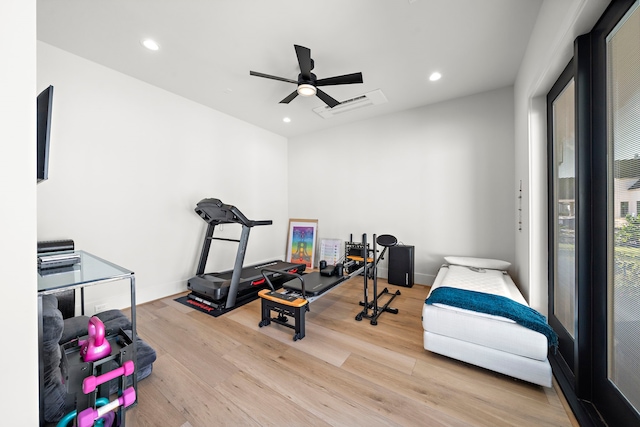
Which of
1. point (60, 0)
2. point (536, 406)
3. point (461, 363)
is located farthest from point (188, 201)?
point (536, 406)

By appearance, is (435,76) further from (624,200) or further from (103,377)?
(103,377)

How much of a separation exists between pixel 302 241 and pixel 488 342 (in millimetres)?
3606

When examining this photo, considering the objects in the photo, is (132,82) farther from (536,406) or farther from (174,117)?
(536,406)

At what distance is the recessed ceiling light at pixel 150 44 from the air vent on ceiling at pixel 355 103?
215 cm

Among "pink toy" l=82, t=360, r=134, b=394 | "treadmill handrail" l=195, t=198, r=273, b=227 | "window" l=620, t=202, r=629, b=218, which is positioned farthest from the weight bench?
"window" l=620, t=202, r=629, b=218

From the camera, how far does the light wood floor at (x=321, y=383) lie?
4.47 ft

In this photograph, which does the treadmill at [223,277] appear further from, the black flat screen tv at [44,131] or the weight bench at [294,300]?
the black flat screen tv at [44,131]

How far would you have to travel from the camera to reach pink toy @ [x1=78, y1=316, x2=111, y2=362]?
1.16 meters

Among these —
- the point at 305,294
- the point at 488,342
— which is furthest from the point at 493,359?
the point at 305,294

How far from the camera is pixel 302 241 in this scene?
488 centimetres

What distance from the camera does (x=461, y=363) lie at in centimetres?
184

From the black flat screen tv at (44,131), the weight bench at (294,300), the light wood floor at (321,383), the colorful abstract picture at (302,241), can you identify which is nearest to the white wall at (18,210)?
the light wood floor at (321,383)

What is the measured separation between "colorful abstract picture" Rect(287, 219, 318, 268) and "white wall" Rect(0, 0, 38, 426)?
4072mm

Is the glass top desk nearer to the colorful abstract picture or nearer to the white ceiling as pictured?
the white ceiling
